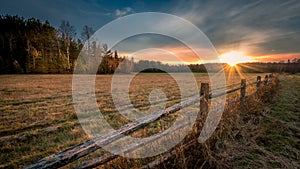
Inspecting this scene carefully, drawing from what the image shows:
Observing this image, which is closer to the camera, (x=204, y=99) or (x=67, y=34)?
(x=204, y=99)

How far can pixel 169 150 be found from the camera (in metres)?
2.63

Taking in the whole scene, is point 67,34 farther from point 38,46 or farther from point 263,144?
point 263,144

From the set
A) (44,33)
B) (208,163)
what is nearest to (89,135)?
(208,163)

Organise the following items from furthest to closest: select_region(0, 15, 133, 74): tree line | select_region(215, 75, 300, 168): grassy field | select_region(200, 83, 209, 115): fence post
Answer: select_region(0, 15, 133, 74): tree line, select_region(200, 83, 209, 115): fence post, select_region(215, 75, 300, 168): grassy field

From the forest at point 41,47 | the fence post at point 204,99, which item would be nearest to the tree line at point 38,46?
the forest at point 41,47

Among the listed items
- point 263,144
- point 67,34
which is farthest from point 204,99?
point 67,34

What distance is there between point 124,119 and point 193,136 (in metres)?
3.25

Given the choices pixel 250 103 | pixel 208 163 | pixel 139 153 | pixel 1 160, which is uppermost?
pixel 250 103

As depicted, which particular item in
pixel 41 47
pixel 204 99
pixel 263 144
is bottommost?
pixel 263 144

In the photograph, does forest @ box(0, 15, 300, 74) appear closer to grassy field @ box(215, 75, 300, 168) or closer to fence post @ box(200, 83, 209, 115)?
grassy field @ box(215, 75, 300, 168)

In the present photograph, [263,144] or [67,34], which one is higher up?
[67,34]

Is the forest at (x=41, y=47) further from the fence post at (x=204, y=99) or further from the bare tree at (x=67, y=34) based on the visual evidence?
the fence post at (x=204, y=99)

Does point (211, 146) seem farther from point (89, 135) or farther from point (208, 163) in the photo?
point (89, 135)

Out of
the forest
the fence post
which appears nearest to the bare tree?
the forest
